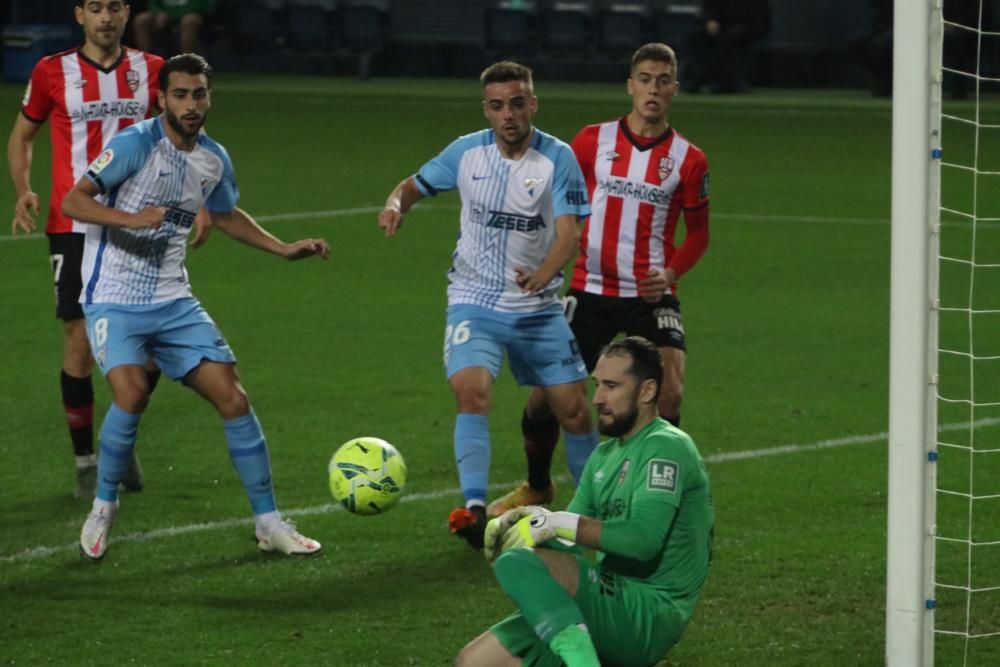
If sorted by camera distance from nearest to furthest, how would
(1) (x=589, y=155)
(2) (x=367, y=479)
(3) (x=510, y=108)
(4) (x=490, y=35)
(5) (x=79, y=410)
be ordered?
(2) (x=367, y=479) < (3) (x=510, y=108) < (1) (x=589, y=155) < (5) (x=79, y=410) < (4) (x=490, y=35)

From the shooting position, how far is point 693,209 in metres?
8.42

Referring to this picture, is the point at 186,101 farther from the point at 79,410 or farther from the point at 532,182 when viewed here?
the point at 79,410

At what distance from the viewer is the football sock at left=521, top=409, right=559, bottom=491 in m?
8.37

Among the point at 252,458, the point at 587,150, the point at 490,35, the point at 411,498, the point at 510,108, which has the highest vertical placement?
the point at 490,35

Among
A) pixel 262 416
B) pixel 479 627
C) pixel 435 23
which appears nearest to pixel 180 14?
pixel 435 23

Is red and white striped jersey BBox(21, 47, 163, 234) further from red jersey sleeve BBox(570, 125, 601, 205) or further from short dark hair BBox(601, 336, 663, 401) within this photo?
short dark hair BBox(601, 336, 663, 401)

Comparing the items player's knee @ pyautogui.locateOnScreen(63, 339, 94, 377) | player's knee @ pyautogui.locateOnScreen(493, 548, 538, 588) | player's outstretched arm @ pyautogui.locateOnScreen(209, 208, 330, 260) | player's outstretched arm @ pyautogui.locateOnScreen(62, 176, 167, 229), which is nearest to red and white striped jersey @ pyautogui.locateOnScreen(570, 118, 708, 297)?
player's outstretched arm @ pyautogui.locateOnScreen(209, 208, 330, 260)

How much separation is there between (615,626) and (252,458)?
2512 mm

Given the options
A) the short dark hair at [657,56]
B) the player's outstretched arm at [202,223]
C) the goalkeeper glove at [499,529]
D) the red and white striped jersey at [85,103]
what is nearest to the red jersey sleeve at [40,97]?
the red and white striped jersey at [85,103]

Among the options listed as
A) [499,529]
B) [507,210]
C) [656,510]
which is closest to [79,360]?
[507,210]

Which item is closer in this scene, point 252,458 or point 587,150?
point 252,458

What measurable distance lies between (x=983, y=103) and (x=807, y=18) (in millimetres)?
7648

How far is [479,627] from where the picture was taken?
6.71 m

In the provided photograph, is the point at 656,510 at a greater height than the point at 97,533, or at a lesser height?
greater
